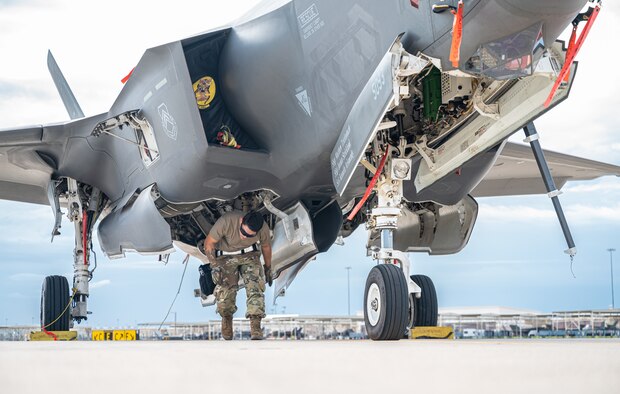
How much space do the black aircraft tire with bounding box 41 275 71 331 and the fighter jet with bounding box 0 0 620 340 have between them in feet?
4.07

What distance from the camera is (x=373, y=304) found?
799 cm

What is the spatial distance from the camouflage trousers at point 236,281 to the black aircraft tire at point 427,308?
2159 mm

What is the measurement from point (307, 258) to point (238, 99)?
2.64 m

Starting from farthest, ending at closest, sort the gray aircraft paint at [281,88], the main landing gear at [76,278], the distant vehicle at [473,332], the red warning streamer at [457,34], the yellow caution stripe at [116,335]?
1. the distant vehicle at [473,332]
2. the main landing gear at [76,278]
3. the yellow caution stripe at [116,335]
4. the gray aircraft paint at [281,88]
5. the red warning streamer at [457,34]

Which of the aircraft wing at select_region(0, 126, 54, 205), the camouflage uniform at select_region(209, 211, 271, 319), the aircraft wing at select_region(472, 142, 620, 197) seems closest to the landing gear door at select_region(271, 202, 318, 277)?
the camouflage uniform at select_region(209, 211, 271, 319)

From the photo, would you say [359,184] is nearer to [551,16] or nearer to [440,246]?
[440,246]

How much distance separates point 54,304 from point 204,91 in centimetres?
693

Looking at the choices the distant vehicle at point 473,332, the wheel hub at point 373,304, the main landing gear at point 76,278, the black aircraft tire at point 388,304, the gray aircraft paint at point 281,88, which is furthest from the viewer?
the distant vehicle at point 473,332

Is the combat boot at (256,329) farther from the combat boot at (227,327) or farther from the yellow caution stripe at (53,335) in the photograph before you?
the yellow caution stripe at (53,335)

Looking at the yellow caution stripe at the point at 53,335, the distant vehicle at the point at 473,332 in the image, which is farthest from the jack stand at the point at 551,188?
the distant vehicle at the point at 473,332

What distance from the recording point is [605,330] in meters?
22.2

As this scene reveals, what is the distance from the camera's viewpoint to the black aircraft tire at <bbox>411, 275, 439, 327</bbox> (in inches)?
432

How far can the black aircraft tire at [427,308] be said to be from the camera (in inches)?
432
